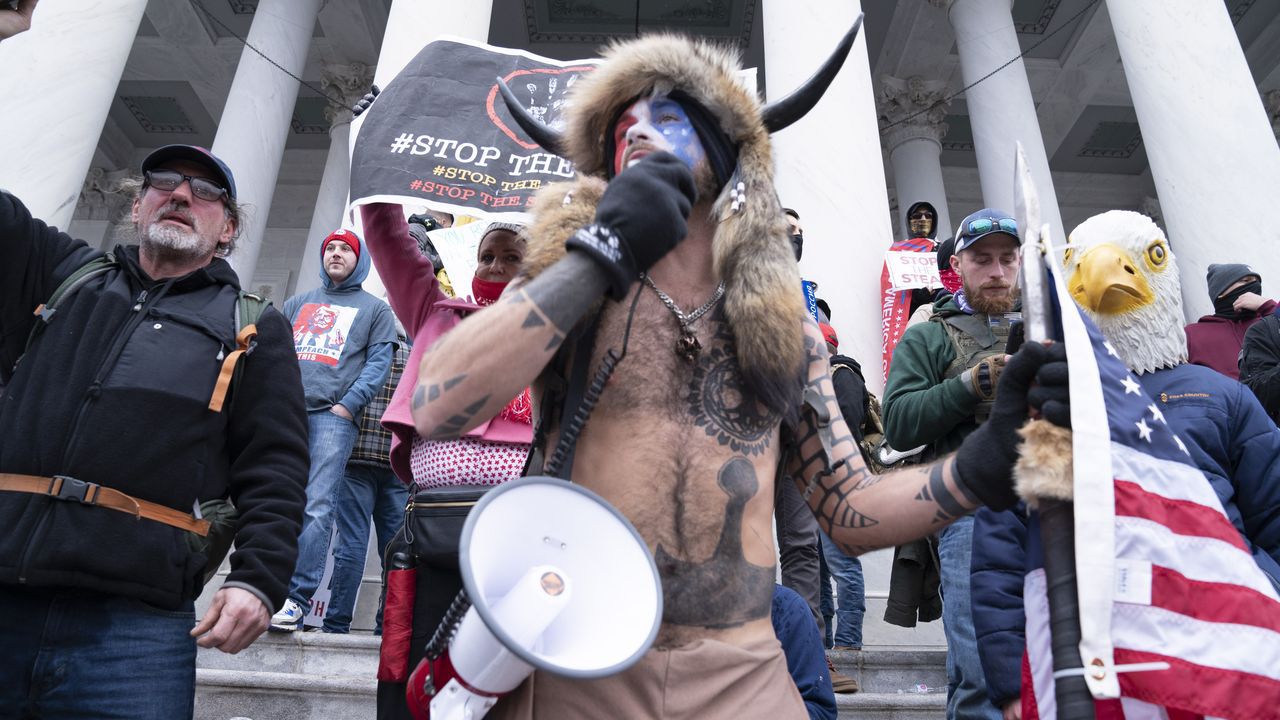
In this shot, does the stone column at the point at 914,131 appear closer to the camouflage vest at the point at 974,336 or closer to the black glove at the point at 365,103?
the camouflage vest at the point at 974,336

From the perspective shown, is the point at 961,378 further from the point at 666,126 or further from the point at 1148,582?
the point at 666,126

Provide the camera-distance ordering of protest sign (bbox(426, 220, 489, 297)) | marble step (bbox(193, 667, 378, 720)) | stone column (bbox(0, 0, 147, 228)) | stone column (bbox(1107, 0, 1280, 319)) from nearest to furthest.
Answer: protest sign (bbox(426, 220, 489, 297)) < marble step (bbox(193, 667, 378, 720)) < stone column (bbox(1107, 0, 1280, 319)) < stone column (bbox(0, 0, 147, 228))

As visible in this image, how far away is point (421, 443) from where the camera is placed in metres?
2.81

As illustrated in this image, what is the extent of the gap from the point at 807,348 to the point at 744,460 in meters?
0.33

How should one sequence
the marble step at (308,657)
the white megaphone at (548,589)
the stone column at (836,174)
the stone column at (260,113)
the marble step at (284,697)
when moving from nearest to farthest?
the white megaphone at (548,589) < the marble step at (284,697) < the marble step at (308,657) < the stone column at (836,174) < the stone column at (260,113)

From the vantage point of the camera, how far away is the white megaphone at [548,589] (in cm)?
120

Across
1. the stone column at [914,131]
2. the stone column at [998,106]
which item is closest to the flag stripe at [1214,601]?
the stone column at [998,106]

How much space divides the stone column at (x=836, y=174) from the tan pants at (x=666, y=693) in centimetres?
487

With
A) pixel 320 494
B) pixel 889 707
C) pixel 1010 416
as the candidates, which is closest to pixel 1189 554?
pixel 1010 416

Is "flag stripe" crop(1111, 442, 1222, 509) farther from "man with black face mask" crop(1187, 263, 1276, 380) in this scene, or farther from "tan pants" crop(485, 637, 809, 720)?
"man with black face mask" crop(1187, 263, 1276, 380)

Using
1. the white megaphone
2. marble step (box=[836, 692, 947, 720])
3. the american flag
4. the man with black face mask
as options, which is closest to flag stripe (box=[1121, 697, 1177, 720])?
the american flag

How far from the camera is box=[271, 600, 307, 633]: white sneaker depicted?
4.18 meters

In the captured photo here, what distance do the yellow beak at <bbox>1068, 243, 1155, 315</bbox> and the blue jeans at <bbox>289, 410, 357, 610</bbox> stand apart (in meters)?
3.47

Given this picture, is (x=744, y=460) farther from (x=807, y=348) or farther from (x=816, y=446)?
(x=807, y=348)
